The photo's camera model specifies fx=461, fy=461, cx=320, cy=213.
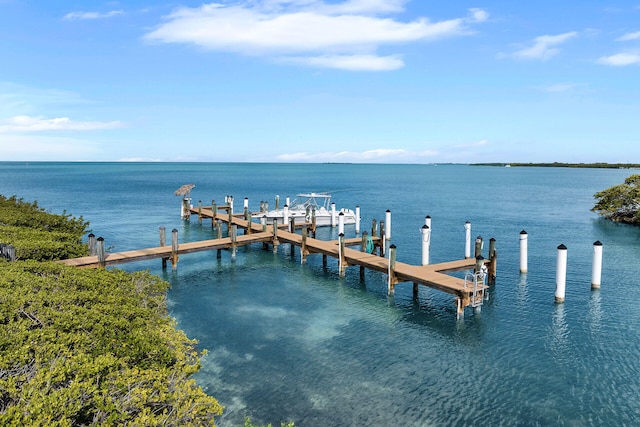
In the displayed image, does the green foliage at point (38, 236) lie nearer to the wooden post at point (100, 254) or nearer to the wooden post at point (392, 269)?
the wooden post at point (100, 254)

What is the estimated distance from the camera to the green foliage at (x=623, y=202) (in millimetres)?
Result: 45031

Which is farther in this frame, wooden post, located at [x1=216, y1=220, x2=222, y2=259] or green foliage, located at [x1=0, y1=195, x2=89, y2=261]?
wooden post, located at [x1=216, y1=220, x2=222, y2=259]

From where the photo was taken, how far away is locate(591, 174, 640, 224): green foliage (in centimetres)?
4503

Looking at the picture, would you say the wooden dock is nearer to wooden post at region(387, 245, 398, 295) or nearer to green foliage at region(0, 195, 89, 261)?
wooden post at region(387, 245, 398, 295)

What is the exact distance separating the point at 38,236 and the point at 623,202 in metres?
50.0

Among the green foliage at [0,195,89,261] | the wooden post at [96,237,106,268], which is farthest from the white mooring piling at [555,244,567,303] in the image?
the green foliage at [0,195,89,261]

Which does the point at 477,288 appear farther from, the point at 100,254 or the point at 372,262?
the point at 100,254

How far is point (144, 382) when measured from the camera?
309 inches

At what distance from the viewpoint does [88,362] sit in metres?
7.63

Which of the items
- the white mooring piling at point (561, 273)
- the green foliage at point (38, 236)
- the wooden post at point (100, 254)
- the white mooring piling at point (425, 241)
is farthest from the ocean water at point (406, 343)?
the green foliage at point (38, 236)

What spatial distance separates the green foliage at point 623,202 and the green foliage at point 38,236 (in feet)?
154

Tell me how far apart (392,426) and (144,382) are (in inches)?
244

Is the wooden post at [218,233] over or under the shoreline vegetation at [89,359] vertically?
under

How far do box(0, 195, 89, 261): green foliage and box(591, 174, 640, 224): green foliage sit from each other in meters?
46.9
